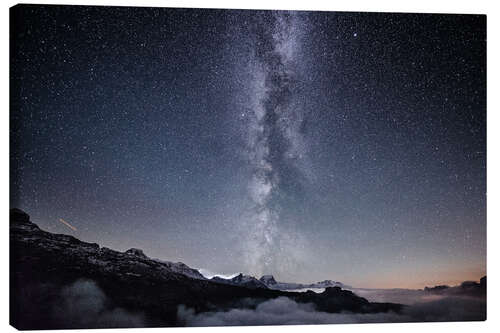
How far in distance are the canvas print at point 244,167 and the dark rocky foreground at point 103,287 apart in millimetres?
14

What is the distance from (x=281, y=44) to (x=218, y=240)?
2.11 metres

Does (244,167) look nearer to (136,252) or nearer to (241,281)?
(241,281)

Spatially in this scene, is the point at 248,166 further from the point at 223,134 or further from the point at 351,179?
the point at 351,179

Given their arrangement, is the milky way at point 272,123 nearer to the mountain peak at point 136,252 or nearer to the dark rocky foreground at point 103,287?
the dark rocky foreground at point 103,287

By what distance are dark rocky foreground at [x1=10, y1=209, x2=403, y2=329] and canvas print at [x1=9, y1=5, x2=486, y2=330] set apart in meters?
0.01

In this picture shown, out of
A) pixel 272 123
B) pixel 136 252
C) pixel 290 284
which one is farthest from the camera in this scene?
pixel 272 123

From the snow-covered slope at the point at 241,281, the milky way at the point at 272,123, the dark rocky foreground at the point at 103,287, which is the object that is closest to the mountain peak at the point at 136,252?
the dark rocky foreground at the point at 103,287

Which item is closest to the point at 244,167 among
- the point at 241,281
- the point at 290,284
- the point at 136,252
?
the point at 241,281

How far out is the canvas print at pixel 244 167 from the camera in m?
8.11

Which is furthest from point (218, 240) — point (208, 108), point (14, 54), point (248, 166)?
point (14, 54)

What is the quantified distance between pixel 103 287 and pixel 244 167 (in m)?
1.84

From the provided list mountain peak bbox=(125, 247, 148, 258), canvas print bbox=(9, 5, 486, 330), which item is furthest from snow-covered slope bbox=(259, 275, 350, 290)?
mountain peak bbox=(125, 247, 148, 258)

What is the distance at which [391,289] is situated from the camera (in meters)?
8.71

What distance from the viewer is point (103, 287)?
8.10 meters
